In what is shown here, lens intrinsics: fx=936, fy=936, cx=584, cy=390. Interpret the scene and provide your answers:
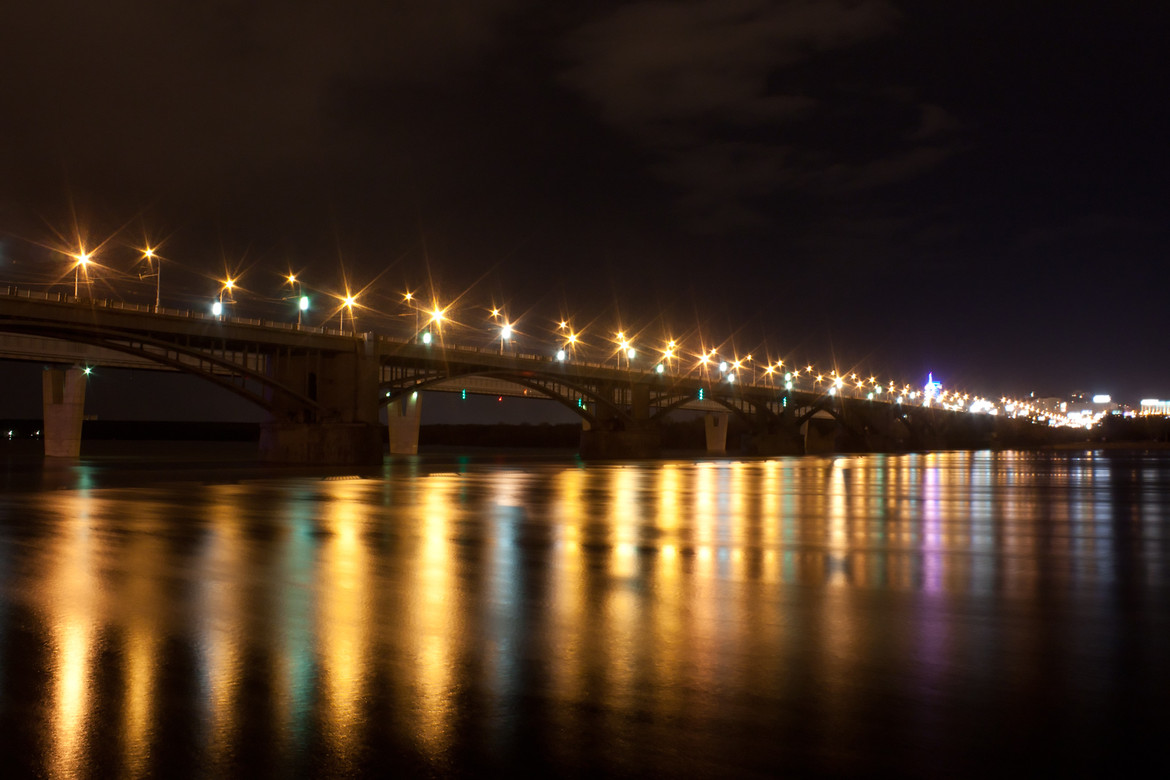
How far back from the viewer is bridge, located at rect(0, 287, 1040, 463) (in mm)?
57719

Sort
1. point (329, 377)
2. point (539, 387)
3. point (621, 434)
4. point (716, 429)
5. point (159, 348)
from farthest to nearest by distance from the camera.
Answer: point (716, 429) → point (621, 434) → point (539, 387) → point (329, 377) → point (159, 348)

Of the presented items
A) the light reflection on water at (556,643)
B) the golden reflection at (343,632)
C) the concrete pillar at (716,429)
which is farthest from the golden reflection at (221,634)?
the concrete pillar at (716,429)

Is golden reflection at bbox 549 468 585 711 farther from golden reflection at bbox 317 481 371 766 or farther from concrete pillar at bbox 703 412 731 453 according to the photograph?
concrete pillar at bbox 703 412 731 453

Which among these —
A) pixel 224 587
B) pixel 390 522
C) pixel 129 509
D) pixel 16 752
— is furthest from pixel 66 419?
pixel 16 752

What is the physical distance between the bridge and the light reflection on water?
4075cm

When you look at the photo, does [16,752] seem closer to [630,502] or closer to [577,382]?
[630,502]

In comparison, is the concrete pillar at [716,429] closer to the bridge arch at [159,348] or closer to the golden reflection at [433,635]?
the bridge arch at [159,348]

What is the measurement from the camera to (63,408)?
295 ft

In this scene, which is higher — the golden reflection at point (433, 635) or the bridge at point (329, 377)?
the bridge at point (329, 377)

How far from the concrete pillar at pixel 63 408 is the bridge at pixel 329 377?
3.8 inches

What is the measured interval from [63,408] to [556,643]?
3747 inches

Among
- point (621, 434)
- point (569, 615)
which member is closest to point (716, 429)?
point (621, 434)

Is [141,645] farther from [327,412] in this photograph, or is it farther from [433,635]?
[327,412]

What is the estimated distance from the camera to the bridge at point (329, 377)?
57.7 meters
